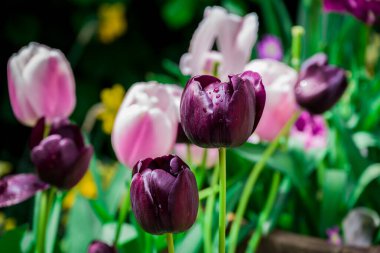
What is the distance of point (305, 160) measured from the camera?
682 millimetres

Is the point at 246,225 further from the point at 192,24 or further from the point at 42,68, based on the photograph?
the point at 192,24

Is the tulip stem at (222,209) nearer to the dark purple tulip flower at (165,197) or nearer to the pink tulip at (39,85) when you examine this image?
the dark purple tulip flower at (165,197)

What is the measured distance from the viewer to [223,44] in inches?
22.2

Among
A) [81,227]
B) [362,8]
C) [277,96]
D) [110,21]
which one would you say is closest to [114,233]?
[81,227]

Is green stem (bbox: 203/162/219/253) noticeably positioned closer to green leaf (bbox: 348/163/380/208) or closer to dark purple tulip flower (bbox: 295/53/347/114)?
dark purple tulip flower (bbox: 295/53/347/114)

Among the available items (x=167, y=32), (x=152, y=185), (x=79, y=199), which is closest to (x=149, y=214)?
(x=152, y=185)

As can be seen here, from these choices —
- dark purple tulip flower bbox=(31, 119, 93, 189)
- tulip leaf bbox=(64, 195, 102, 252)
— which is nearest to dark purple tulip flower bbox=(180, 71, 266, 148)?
dark purple tulip flower bbox=(31, 119, 93, 189)

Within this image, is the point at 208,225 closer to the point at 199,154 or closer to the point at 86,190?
the point at 199,154

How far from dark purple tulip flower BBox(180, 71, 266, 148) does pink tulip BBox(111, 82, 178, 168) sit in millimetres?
108

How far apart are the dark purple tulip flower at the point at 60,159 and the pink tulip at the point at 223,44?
0.13 meters

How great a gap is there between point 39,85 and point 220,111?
0.65 feet

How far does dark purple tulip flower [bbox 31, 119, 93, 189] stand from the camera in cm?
47

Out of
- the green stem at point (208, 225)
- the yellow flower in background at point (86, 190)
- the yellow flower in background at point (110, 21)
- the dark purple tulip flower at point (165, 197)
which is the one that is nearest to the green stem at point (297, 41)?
the green stem at point (208, 225)

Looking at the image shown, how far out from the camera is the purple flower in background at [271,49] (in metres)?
0.95
